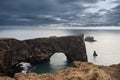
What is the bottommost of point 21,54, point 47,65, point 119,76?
point 47,65

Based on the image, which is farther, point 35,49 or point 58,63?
point 58,63

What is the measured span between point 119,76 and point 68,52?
75.8 meters

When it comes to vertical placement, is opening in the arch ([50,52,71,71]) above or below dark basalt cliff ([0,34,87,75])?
below

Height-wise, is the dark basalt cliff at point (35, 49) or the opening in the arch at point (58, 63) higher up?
the dark basalt cliff at point (35, 49)

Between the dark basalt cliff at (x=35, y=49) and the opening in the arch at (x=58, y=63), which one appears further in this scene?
the opening in the arch at (x=58, y=63)

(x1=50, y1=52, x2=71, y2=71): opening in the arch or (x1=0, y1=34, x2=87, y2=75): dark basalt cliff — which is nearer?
(x1=0, y1=34, x2=87, y2=75): dark basalt cliff

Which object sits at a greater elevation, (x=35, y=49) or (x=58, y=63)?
(x=35, y=49)

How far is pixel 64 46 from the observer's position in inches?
3748

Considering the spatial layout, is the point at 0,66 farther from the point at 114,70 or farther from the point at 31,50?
the point at 114,70

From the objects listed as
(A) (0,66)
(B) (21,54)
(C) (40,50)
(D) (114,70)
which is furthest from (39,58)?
(D) (114,70)

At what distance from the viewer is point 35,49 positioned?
89.4 meters

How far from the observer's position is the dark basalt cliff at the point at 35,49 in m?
72.3

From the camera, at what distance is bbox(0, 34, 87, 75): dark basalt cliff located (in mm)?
72312

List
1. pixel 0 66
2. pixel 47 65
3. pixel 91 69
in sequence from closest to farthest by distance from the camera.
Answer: pixel 91 69
pixel 0 66
pixel 47 65
